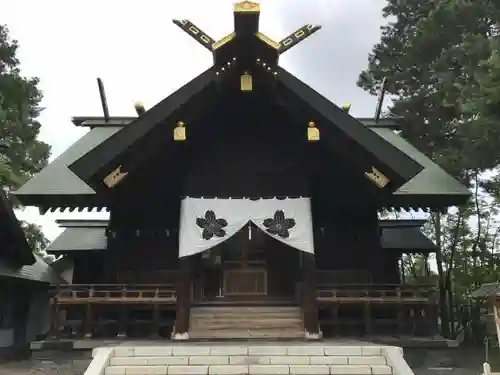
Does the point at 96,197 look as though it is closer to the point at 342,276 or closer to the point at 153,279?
the point at 153,279

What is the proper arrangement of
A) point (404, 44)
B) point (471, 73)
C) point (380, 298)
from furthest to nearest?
point (404, 44) < point (471, 73) < point (380, 298)

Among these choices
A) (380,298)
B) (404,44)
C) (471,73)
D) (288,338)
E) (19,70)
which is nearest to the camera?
(288,338)

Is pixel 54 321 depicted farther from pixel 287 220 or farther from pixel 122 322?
pixel 287 220

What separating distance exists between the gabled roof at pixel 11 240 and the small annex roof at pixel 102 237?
95cm

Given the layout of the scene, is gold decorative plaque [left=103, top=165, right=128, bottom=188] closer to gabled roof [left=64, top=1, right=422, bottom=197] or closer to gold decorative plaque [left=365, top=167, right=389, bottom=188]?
gabled roof [left=64, top=1, right=422, bottom=197]

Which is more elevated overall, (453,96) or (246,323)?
(453,96)

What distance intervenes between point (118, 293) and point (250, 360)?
14.8 feet

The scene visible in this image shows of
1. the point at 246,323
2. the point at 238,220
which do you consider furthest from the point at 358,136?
the point at 246,323

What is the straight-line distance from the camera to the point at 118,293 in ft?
34.9

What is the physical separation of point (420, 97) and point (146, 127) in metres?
14.5

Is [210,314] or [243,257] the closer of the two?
[210,314]

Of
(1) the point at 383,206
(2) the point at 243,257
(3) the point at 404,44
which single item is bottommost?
(2) the point at 243,257

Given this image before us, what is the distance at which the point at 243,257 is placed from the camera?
11.8 m

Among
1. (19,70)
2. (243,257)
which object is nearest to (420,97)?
(243,257)
